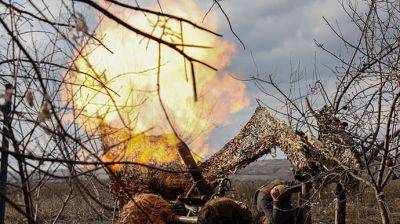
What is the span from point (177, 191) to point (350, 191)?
176 inches

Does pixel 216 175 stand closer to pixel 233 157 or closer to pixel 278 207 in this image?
pixel 233 157

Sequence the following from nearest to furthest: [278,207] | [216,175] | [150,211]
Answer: [278,207], [150,211], [216,175]

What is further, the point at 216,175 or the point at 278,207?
the point at 216,175

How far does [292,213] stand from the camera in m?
9.38

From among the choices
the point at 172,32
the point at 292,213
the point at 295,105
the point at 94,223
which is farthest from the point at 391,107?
the point at 94,223

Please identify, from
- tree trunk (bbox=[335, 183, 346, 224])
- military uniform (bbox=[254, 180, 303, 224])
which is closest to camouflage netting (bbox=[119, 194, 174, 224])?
military uniform (bbox=[254, 180, 303, 224])

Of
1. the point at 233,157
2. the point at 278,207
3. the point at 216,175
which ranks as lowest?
the point at 278,207

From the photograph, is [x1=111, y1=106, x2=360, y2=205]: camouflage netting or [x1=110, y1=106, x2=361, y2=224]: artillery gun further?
[x1=111, y1=106, x2=360, y2=205]: camouflage netting

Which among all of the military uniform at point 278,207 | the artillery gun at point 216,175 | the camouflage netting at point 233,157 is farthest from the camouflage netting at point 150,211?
the military uniform at point 278,207

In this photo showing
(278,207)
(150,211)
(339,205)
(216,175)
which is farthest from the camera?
(216,175)

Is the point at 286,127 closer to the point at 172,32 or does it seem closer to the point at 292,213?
the point at 292,213

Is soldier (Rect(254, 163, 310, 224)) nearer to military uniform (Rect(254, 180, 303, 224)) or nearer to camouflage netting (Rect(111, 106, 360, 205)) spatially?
military uniform (Rect(254, 180, 303, 224))

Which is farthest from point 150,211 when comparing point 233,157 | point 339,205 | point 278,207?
point 339,205

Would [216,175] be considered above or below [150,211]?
above
